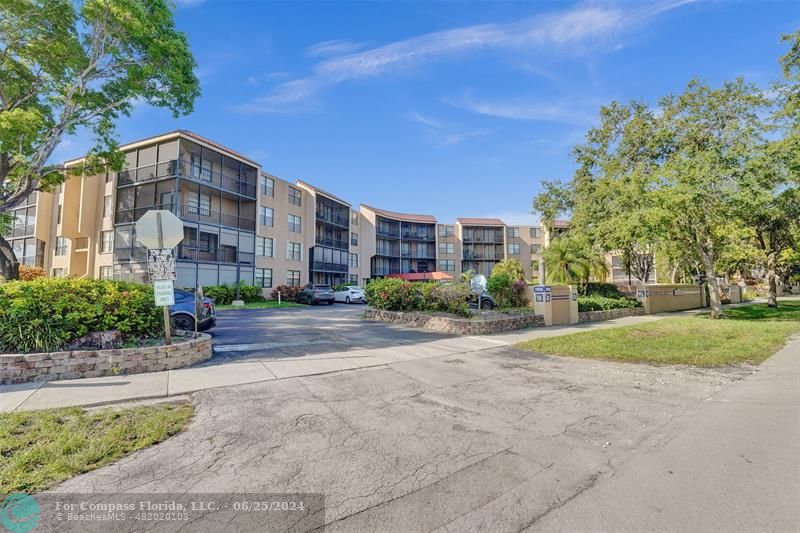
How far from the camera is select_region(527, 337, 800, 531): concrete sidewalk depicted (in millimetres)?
2562

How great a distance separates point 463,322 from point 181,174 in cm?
2281

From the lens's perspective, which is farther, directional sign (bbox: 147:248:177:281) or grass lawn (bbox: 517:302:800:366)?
grass lawn (bbox: 517:302:800:366)

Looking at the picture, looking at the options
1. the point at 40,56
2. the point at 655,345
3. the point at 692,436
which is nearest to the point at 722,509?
the point at 692,436

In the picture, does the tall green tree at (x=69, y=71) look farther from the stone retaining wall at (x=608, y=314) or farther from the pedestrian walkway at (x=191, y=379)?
the stone retaining wall at (x=608, y=314)

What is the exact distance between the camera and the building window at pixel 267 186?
32209 millimetres

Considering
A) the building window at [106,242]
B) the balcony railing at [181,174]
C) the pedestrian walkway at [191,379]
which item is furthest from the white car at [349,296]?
the pedestrian walkway at [191,379]

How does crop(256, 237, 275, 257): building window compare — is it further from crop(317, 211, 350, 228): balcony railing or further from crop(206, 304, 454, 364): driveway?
crop(206, 304, 454, 364): driveway

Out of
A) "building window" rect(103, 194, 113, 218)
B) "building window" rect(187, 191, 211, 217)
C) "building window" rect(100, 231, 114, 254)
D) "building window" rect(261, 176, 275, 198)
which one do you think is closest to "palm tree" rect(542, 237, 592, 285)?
"building window" rect(261, 176, 275, 198)

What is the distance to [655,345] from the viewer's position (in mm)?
9883

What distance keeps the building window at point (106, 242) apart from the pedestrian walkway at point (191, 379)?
2588cm

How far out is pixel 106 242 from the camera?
27.0 m

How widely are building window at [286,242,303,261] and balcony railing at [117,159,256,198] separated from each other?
21.4 ft

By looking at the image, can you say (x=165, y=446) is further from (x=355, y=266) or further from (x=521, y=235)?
(x=521, y=235)

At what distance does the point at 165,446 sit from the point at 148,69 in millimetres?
16624
